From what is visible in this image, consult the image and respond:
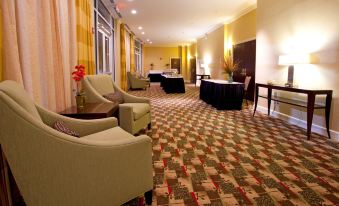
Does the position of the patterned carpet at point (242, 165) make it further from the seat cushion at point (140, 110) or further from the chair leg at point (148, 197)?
the seat cushion at point (140, 110)

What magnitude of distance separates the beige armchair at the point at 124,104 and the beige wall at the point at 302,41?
9.54 feet

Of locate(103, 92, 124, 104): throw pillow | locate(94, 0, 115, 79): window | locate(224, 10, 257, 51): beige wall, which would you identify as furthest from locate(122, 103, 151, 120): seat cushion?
locate(224, 10, 257, 51): beige wall

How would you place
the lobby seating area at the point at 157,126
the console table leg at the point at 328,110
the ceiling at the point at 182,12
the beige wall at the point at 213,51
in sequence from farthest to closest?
the beige wall at the point at 213,51
the ceiling at the point at 182,12
the console table leg at the point at 328,110
the lobby seating area at the point at 157,126

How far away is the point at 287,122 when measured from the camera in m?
4.81

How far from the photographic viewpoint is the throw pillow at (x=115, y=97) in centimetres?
383

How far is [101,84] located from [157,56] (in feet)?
53.6

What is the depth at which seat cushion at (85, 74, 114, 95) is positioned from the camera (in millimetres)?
3874

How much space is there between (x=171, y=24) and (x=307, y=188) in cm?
918

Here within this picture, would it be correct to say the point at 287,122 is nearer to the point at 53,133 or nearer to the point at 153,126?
the point at 153,126

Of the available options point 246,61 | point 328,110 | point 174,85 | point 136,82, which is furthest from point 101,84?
point 136,82

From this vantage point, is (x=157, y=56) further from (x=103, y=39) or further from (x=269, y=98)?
(x=269, y=98)

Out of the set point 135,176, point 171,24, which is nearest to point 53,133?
point 135,176

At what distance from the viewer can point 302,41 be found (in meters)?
4.45

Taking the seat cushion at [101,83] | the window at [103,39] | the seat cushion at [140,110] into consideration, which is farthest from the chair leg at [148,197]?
the window at [103,39]
